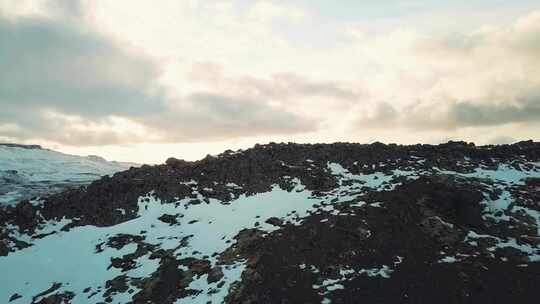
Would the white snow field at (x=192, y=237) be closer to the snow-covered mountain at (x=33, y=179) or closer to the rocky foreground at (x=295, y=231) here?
the rocky foreground at (x=295, y=231)

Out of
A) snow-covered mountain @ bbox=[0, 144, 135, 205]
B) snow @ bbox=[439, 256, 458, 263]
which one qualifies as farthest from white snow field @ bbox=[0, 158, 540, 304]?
snow-covered mountain @ bbox=[0, 144, 135, 205]

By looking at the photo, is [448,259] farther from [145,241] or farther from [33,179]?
[33,179]

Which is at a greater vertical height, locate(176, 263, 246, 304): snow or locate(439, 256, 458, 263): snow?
locate(439, 256, 458, 263): snow

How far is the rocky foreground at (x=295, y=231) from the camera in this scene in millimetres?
23625

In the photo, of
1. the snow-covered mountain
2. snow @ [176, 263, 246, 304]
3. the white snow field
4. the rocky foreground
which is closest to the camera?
the rocky foreground

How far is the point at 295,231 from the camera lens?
2947 centimetres

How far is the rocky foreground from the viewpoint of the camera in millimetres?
23625

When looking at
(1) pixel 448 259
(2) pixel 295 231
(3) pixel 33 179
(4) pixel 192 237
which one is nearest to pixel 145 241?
(4) pixel 192 237

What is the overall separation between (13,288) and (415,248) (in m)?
24.7

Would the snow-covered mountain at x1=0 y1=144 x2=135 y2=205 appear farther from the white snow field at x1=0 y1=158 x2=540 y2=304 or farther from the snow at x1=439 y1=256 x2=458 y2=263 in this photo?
the snow at x1=439 y1=256 x2=458 y2=263

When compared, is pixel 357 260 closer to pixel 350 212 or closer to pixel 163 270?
pixel 350 212

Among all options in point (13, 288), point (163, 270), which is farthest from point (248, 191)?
point (13, 288)

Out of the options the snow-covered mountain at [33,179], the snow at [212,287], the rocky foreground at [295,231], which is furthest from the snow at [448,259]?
the snow-covered mountain at [33,179]

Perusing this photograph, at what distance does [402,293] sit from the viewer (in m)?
22.0
